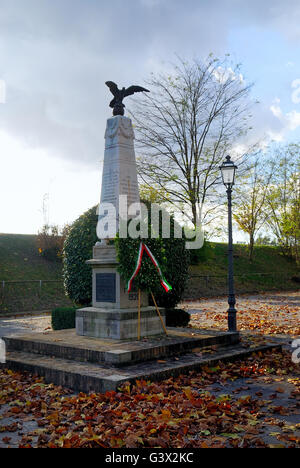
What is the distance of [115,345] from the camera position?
840 cm

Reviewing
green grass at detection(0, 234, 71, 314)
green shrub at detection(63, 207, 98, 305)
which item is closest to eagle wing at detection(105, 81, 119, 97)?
green shrub at detection(63, 207, 98, 305)

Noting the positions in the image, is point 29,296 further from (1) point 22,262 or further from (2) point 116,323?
(2) point 116,323

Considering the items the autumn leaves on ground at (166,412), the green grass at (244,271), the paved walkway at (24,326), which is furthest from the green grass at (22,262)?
the autumn leaves on ground at (166,412)

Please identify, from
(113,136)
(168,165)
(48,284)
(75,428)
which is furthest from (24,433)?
A: (168,165)

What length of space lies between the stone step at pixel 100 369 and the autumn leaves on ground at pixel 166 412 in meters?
0.17

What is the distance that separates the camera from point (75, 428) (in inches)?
202

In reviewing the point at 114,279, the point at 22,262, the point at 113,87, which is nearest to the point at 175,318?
the point at 114,279

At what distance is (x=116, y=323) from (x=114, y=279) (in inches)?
36.8

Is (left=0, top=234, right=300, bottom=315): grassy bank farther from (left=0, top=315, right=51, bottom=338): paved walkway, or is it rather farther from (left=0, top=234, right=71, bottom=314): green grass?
(left=0, top=315, right=51, bottom=338): paved walkway

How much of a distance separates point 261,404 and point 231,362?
2.91m

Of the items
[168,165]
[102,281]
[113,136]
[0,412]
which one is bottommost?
[0,412]

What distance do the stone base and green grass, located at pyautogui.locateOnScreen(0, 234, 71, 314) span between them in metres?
11.8

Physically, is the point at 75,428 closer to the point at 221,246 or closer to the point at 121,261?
the point at 121,261

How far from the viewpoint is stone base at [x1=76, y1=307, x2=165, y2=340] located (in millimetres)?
9047
